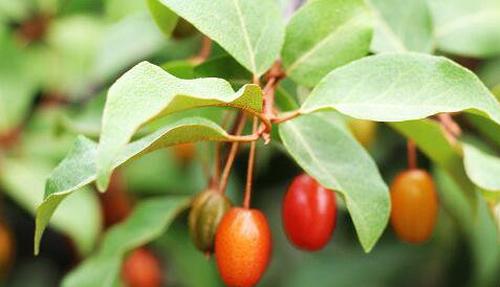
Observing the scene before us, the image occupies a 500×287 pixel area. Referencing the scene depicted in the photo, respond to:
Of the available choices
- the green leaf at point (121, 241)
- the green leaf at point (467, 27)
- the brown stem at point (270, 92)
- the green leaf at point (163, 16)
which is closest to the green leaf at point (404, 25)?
the green leaf at point (467, 27)

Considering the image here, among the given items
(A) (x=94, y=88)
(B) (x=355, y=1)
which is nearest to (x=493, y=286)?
(A) (x=94, y=88)

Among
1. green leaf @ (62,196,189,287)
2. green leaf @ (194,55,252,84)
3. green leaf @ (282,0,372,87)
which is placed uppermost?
green leaf @ (282,0,372,87)

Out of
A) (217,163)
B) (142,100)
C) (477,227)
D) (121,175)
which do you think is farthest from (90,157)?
(477,227)

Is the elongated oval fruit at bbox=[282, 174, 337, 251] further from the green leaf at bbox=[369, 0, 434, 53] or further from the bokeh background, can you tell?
the bokeh background

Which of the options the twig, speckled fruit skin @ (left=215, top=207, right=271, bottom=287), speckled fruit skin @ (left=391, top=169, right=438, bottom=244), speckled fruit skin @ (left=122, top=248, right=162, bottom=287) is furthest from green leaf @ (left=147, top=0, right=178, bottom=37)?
A: speckled fruit skin @ (left=122, top=248, right=162, bottom=287)

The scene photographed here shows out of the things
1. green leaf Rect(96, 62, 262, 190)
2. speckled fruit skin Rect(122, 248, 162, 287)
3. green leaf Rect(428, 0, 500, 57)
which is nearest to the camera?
green leaf Rect(96, 62, 262, 190)

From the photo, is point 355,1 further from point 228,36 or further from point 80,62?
point 80,62

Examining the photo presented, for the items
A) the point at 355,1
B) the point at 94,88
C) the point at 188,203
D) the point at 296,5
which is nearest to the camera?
the point at 355,1
